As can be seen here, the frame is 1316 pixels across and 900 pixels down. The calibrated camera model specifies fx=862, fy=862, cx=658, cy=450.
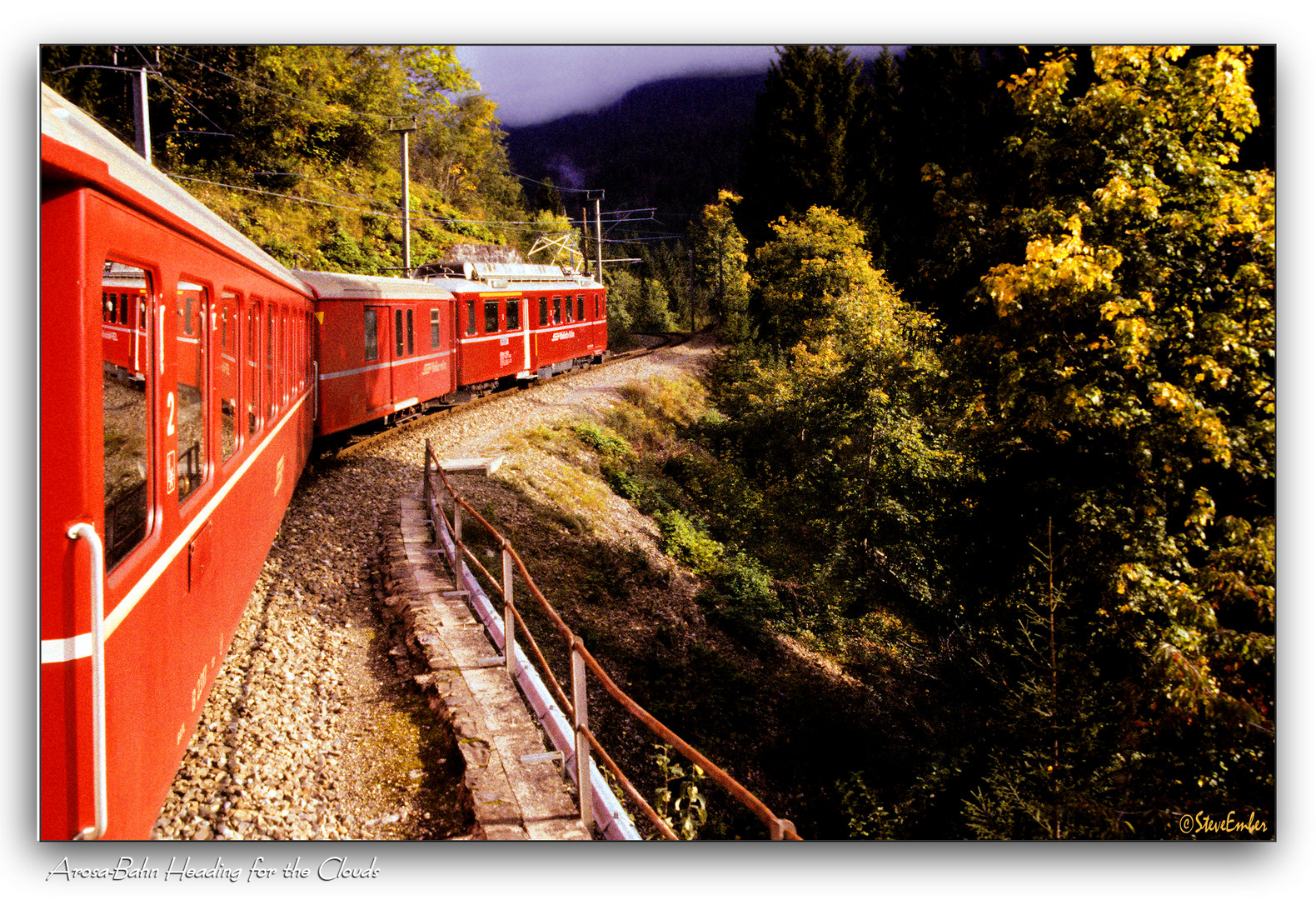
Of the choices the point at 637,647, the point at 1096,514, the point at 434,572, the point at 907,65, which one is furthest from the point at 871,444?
the point at 434,572

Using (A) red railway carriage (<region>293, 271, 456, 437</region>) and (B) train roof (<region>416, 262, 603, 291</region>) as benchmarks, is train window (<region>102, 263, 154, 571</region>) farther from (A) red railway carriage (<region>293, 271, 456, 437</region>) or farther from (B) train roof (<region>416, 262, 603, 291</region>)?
(B) train roof (<region>416, 262, 603, 291</region>)

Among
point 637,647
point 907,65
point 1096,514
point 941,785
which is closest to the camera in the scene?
point 1096,514

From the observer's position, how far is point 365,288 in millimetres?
11086

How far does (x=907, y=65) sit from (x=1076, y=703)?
8.80 m

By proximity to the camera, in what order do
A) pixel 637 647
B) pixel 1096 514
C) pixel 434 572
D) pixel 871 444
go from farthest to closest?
pixel 871 444
pixel 637 647
pixel 434 572
pixel 1096 514

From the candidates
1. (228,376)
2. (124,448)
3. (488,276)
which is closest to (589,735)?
(124,448)

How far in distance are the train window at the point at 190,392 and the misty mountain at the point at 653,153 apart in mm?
17210

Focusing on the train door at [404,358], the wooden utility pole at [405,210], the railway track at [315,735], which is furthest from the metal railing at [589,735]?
the wooden utility pole at [405,210]

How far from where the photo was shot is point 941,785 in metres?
8.25

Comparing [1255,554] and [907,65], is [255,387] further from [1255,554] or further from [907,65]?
[907,65]

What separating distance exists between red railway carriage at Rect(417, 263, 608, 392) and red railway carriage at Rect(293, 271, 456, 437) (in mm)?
613
